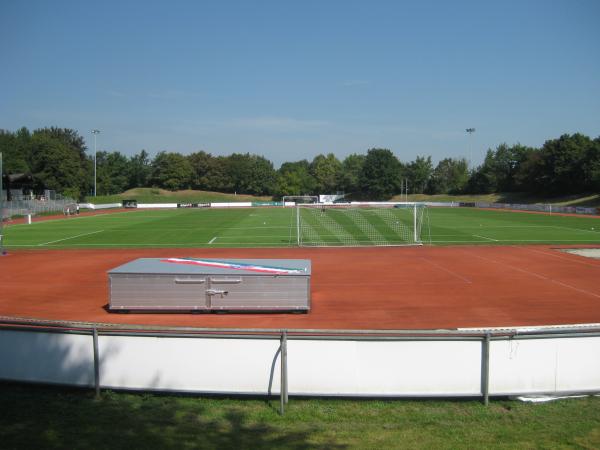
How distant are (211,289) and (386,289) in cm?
661

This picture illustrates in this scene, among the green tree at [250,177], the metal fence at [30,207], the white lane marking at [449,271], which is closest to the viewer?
the white lane marking at [449,271]

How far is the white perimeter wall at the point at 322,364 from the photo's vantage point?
21.0 ft

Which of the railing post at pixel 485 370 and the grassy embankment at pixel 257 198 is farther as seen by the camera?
the grassy embankment at pixel 257 198

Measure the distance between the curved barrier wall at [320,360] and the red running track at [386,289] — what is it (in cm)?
556

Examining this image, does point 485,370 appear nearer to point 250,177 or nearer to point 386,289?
point 386,289

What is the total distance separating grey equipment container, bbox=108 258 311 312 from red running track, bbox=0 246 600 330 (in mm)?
323

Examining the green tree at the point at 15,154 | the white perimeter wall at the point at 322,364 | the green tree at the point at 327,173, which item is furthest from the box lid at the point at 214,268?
the green tree at the point at 327,173

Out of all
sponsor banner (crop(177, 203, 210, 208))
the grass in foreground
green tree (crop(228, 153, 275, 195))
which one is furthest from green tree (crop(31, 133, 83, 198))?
the grass in foreground

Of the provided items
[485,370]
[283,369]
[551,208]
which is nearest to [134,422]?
[283,369]

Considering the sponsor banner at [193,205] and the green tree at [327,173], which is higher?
the green tree at [327,173]

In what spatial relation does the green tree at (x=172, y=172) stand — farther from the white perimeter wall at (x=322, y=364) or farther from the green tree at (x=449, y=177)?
the white perimeter wall at (x=322, y=364)

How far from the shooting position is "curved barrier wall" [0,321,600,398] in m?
6.39

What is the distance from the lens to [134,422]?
5934 mm

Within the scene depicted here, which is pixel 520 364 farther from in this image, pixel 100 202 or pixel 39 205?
pixel 100 202
